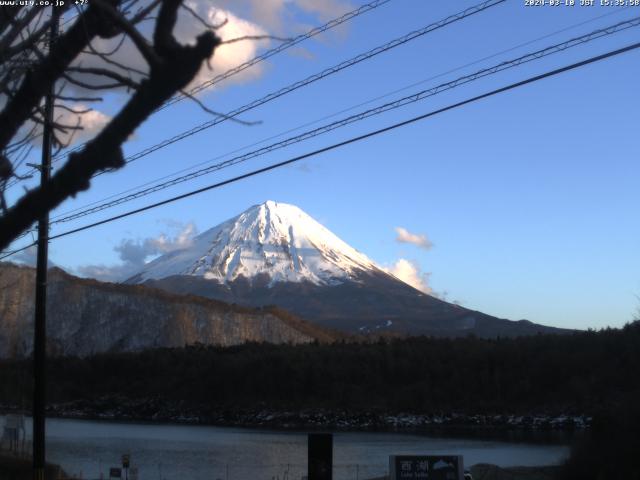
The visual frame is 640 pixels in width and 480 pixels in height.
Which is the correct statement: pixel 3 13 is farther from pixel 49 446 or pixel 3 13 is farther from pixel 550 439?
pixel 550 439

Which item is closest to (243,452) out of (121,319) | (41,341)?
(41,341)

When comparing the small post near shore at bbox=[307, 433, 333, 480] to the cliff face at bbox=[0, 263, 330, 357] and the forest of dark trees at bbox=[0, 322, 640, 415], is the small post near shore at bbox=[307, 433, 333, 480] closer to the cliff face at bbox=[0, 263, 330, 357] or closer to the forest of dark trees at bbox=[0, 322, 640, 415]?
the forest of dark trees at bbox=[0, 322, 640, 415]

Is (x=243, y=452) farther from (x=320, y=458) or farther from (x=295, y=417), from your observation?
(x=295, y=417)

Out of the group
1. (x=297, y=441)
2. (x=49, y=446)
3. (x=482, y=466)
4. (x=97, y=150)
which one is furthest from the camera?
(x=297, y=441)

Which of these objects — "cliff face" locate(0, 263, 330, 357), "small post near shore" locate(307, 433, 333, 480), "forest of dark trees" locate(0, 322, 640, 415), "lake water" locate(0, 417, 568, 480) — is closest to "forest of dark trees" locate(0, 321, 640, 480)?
"forest of dark trees" locate(0, 322, 640, 415)

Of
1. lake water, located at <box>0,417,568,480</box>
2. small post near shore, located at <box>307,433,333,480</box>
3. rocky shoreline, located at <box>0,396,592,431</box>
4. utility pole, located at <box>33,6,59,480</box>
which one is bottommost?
rocky shoreline, located at <box>0,396,592,431</box>

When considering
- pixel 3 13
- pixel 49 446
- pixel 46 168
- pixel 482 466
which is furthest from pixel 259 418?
pixel 3 13
